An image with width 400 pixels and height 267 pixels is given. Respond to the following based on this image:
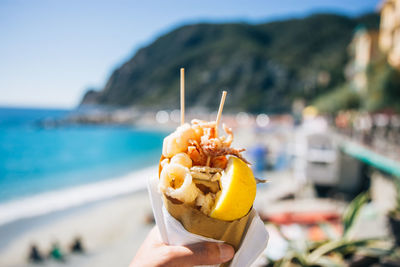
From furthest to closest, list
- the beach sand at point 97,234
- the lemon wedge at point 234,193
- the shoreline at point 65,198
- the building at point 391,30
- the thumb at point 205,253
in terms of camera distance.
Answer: the building at point 391,30
the shoreline at point 65,198
the beach sand at point 97,234
the thumb at point 205,253
the lemon wedge at point 234,193

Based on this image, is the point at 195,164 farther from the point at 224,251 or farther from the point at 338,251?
the point at 338,251

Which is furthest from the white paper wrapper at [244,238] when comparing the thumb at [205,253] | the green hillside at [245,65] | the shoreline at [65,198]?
the green hillside at [245,65]

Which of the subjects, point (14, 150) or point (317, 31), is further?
point (317, 31)

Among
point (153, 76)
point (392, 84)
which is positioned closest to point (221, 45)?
point (153, 76)

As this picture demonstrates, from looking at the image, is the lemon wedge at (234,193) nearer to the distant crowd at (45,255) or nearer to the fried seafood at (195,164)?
the fried seafood at (195,164)

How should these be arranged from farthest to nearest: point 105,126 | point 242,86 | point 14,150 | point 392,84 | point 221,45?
point 221,45 → point 242,86 → point 105,126 → point 14,150 → point 392,84

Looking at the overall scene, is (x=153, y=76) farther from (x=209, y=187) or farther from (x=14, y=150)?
(x=209, y=187)

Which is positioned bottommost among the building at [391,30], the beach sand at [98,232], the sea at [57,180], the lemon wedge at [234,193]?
the sea at [57,180]
